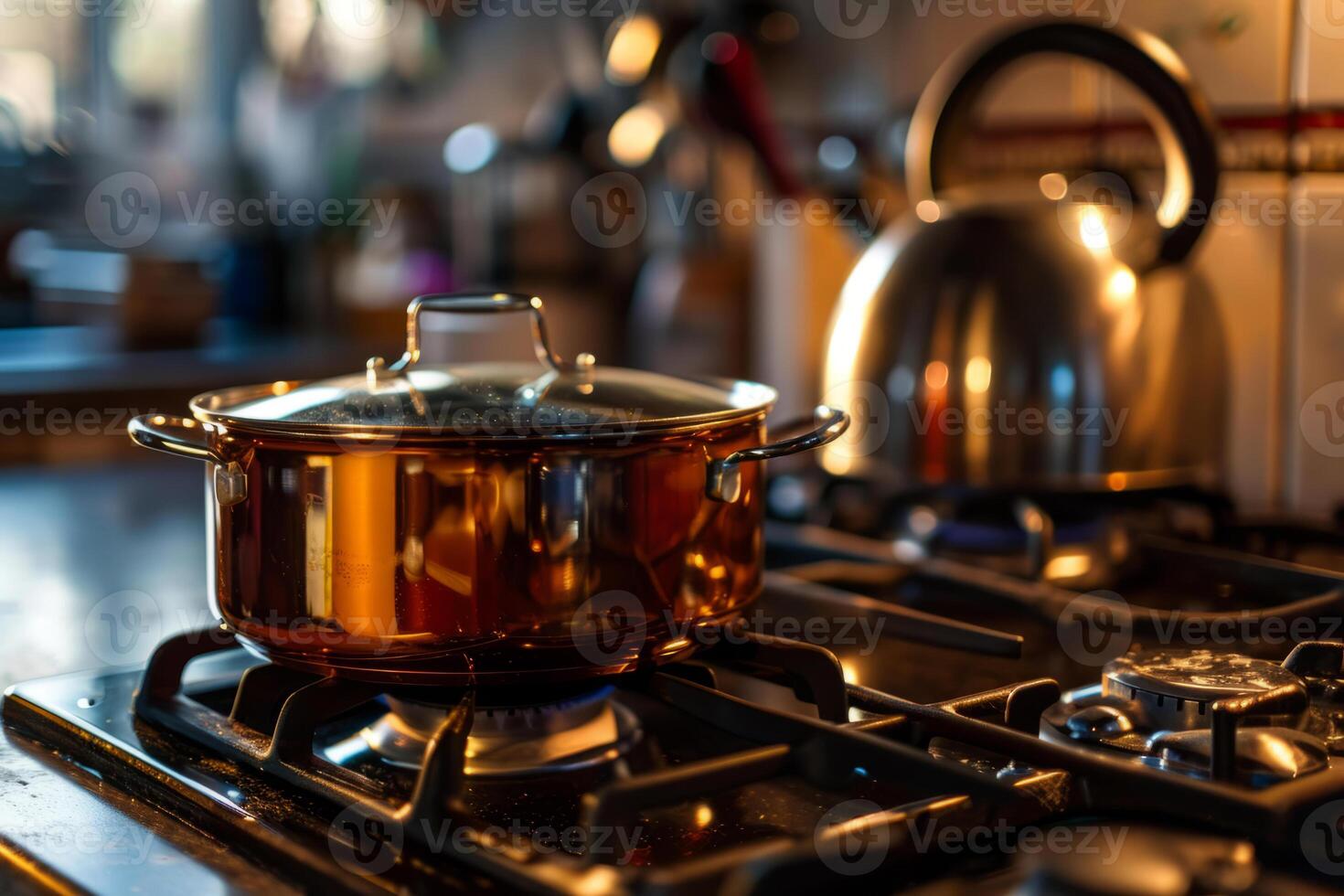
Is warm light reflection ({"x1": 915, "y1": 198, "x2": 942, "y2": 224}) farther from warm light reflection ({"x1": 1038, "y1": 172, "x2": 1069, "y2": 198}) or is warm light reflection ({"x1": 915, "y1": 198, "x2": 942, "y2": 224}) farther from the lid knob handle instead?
the lid knob handle

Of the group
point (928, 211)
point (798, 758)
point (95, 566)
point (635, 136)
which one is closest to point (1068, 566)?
point (928, 211)

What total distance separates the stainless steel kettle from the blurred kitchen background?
10cm

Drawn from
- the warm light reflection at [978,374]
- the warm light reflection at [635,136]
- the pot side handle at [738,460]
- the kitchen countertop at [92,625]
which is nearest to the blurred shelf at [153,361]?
the kitchen countertop at [92,625]

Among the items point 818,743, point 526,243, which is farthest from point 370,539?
point 526,243

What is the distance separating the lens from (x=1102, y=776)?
0.43 metres

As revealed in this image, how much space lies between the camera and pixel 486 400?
1.62 ft

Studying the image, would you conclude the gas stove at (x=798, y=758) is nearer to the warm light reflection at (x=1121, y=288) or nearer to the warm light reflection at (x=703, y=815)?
the warm light reflection at (x=703, y=815)

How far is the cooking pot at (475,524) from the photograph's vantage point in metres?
0.47

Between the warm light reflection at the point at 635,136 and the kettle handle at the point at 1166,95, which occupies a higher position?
the warm light reflection at the point at 635,136

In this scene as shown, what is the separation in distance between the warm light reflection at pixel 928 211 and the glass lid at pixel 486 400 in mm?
338

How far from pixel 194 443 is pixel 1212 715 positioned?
375 millimetres

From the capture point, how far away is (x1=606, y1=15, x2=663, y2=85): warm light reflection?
1525mm

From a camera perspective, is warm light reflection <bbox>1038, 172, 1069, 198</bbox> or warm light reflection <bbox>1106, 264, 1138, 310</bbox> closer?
warm light reflection <bbox>1106, 264, 1138, 310</bbox>

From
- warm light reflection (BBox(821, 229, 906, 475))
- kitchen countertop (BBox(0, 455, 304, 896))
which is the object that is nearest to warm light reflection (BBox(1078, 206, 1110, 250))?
warm light reflection (BBox(821, 229, 906, 475))
